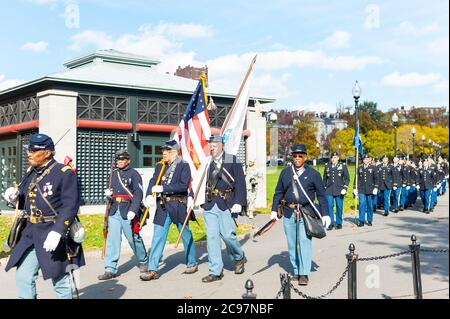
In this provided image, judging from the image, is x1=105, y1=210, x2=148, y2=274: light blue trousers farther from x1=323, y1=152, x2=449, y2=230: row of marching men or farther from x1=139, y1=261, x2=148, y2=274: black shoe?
x1=323, y1=152, x2=449, y2=230: row of marching men

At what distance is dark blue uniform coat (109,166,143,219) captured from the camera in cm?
891

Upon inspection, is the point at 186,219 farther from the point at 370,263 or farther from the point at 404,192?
the point at 404,192

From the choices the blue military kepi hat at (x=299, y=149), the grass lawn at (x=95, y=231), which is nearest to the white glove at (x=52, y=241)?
the blue military kepi hat at (x=299, y=149)

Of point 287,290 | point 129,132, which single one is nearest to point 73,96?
point 129,132

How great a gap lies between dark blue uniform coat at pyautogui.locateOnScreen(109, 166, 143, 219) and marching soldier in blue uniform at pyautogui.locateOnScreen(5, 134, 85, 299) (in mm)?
3058

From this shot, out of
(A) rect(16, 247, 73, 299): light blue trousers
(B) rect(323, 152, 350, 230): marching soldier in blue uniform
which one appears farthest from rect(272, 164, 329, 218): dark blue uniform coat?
(B) rect(323, 152, 350, 230): marching soldier in blue uniform

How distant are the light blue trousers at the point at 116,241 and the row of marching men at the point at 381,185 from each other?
24.1 ft

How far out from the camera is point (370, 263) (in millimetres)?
9602

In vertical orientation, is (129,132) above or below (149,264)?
above

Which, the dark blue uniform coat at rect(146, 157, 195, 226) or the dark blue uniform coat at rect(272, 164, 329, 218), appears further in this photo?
the dark blue uniform coat at rect(146, 157, 195, 226)

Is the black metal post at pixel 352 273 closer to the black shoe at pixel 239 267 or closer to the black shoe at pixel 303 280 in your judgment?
the black shoe at pixel 303 280

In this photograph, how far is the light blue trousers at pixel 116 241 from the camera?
8758 mm
